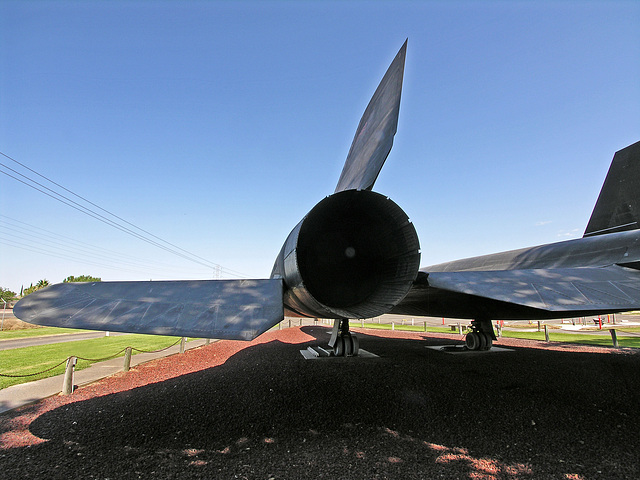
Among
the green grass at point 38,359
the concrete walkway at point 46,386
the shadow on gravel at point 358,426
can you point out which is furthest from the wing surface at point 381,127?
the green grass at point 38,359

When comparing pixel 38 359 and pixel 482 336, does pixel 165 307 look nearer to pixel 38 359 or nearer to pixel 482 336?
pixel 482 336

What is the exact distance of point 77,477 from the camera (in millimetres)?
3279

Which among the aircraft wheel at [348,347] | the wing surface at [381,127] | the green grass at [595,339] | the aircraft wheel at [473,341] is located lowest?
the green grass at [595,339]

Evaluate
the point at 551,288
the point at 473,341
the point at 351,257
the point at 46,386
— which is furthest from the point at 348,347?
the point at 46,386

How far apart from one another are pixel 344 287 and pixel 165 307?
199 cm

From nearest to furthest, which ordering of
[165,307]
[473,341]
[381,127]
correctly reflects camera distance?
1. [165,307]
2. [381,127]
3. [473,341]

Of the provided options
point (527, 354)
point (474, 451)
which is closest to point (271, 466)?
point (474, 451)

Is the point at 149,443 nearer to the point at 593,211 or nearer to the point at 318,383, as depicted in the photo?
the point at 318,383

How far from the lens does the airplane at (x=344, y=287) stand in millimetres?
2814

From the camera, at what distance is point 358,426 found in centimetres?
450

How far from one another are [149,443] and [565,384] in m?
6.76

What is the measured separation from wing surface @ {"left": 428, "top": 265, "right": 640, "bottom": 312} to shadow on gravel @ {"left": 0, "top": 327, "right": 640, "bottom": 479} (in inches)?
63.9

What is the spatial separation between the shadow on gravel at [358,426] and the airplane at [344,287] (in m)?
1.26

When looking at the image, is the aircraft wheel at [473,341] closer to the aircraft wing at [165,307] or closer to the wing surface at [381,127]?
the wing surface at [381,127]
